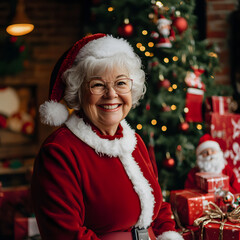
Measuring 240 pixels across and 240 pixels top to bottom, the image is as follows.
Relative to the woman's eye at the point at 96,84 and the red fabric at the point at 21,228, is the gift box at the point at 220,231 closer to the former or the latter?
the woman's eye at the point at 96,84

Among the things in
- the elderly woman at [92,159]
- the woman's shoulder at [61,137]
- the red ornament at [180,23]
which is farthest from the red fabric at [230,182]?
the red ornament at [180,23]

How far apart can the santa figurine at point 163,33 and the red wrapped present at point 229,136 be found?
78 cm

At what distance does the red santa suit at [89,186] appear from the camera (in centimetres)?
120

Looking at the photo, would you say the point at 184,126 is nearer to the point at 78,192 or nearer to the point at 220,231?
the point at 220,231

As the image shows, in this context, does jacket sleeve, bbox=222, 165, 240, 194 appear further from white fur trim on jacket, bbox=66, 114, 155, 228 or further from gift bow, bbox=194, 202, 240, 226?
white fur trim on jacket, bbox=66, 114, 155, 228

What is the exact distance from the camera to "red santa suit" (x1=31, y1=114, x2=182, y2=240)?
1202 mm

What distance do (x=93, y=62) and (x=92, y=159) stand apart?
0.38 meters

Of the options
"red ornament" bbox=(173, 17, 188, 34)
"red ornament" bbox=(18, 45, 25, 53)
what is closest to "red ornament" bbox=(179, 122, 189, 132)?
"red ornament" bbox=(173, 17, 188, 34)

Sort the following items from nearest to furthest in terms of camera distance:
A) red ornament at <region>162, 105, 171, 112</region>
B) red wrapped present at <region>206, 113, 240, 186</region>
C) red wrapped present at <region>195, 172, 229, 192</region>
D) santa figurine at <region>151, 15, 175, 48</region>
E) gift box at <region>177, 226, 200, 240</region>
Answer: gift box at <region>177, 226, 200, 240</region>
red wrapped present at <region>195, 172, 229, 192</region>
red wrapped present at <region>206, 113, 240, 186</region>
santa figurine at <region>151, 15, 175, 48</region>
red ornament at <region>162, 105, 171, 112</region>

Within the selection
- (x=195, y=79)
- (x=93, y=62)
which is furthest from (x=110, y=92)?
(x=195, y=79)

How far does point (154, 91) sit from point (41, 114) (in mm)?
1711

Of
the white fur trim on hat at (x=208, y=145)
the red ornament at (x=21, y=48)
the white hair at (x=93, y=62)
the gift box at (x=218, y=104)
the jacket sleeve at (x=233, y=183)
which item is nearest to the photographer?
the white hair at (x=93, y=62)

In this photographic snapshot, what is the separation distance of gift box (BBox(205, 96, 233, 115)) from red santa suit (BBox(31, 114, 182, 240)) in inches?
53.7

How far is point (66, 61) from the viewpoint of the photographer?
1341 millimetres
